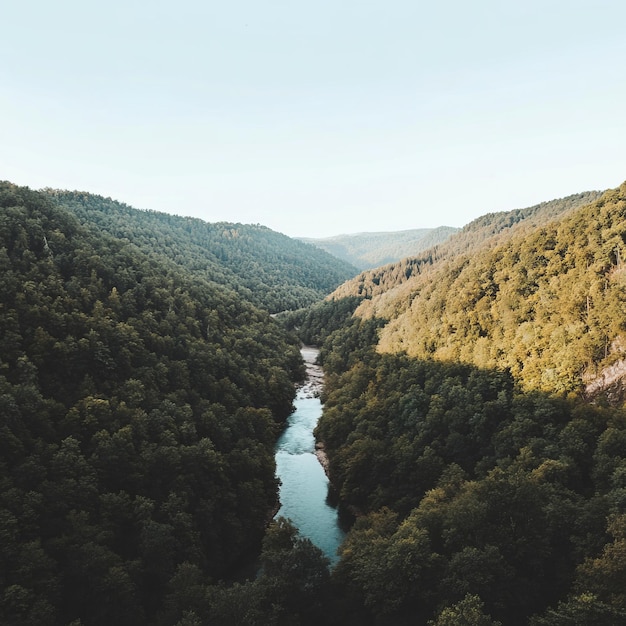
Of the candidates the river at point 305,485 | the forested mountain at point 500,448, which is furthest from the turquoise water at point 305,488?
the forested mountain at point 500,448

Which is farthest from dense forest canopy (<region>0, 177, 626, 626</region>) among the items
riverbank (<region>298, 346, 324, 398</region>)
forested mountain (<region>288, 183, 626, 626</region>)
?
riverbank (<region>298, 346, 324, 398</region>)

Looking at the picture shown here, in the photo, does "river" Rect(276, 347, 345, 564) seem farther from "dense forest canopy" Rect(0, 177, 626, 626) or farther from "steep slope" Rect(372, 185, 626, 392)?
"steep slope" Rect(372, 185, 626, 392)

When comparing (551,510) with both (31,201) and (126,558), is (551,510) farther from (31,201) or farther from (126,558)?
(31,201)

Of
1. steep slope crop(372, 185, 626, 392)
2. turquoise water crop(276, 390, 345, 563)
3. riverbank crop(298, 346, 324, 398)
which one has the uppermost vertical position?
steep slope crop(372, 185, 626, 392)

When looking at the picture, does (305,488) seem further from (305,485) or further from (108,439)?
(108,439)

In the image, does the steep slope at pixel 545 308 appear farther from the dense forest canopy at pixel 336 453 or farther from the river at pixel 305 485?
the river at pixel 305 485

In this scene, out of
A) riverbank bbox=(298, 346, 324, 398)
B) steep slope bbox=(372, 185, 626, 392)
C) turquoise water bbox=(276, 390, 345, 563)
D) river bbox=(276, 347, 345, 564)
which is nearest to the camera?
steep slope bbox=(372, 185, 626, 392)

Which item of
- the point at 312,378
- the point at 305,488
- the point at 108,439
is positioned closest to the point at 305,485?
the point at 305,488

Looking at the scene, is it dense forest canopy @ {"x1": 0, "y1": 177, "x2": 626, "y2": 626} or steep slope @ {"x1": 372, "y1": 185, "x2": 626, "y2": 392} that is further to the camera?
steep slope @ {"x1": 372, "y1": 185, "x2": 626, "y2": 392}
